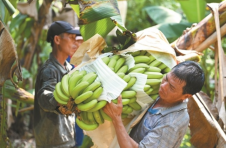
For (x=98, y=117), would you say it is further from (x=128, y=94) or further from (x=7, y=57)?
(x=7, y=57)

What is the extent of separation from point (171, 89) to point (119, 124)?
12.8 inches

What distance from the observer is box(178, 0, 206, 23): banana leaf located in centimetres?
372

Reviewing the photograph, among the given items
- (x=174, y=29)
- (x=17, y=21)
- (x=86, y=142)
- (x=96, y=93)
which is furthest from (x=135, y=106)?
(x=17, y=21)

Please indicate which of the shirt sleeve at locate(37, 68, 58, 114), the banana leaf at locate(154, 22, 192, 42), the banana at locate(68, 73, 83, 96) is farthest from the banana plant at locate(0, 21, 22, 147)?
the banana leaf at locate(154, 22, 192, 42)

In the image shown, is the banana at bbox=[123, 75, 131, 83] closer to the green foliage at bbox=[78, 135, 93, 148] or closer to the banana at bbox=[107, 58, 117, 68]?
the banana at bbox=[107, 58, 117, 68]

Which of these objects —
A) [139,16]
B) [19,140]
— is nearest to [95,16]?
[19,140]

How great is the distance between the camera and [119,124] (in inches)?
68.7

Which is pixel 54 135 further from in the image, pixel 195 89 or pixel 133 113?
pixel 195 89

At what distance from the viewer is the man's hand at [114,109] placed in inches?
67.9

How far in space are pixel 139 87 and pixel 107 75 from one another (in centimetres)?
18

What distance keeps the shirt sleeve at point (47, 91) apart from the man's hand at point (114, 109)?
0.51 metres

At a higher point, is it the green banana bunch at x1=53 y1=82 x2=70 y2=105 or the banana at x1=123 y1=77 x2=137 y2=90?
the banana at x1=123 y1=77 x2=137 y2=90

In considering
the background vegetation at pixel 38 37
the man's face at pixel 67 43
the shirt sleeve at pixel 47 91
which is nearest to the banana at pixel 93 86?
the shirt sleeve at pixel 47 91

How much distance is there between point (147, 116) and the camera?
1.87m
